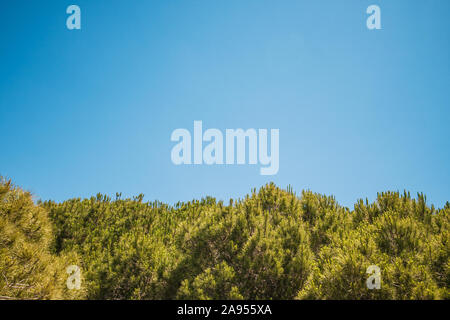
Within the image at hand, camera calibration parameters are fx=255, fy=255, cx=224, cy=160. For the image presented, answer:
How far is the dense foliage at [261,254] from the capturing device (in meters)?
6.39

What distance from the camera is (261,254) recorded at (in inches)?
298

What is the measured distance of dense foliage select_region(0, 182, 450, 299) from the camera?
6.39m

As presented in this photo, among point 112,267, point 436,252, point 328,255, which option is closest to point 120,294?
point 112,267

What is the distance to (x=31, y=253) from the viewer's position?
6727mm

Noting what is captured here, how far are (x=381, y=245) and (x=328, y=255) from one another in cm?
159
